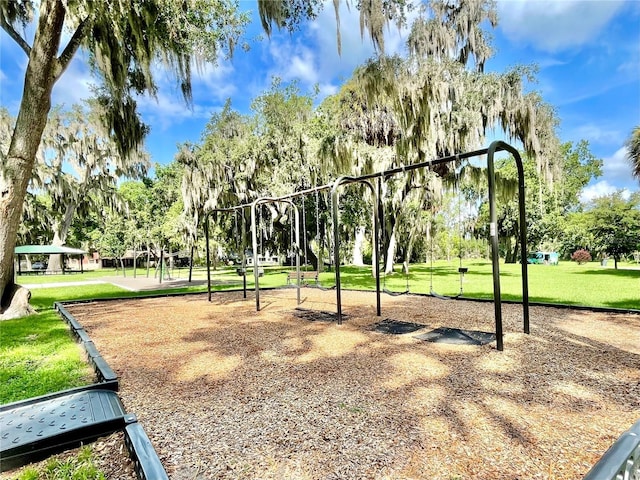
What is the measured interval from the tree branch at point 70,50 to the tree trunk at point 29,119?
118 millimetres

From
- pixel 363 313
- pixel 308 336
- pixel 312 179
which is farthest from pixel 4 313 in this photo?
pixel 312 179

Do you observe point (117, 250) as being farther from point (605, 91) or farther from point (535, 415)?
point (605, 91)

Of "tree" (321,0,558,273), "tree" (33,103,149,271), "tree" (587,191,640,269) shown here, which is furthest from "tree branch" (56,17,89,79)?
"tree" (587,191,640,269)

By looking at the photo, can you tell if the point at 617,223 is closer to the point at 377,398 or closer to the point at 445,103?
the point at 445,103

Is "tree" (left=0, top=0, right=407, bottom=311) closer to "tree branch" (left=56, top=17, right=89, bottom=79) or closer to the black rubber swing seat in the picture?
"tree branch" (left=56, top=17, right=89, bottom=79)

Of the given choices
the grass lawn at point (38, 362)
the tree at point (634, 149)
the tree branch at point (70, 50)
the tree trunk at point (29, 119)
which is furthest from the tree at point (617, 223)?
the tree trunk at point (29, 119)

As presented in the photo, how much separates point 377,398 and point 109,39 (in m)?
6.94

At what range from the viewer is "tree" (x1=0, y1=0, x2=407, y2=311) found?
5414 mm

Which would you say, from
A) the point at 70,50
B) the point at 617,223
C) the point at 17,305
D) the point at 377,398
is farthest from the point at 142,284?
the point at 617,223

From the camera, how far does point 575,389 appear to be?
258 centimetres

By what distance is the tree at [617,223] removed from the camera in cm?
1304

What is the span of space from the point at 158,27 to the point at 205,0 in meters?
0.86

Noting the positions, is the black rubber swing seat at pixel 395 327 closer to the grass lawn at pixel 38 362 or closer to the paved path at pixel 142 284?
the grass lawn at pixel 38 362

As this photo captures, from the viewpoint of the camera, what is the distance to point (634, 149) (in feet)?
37.8
